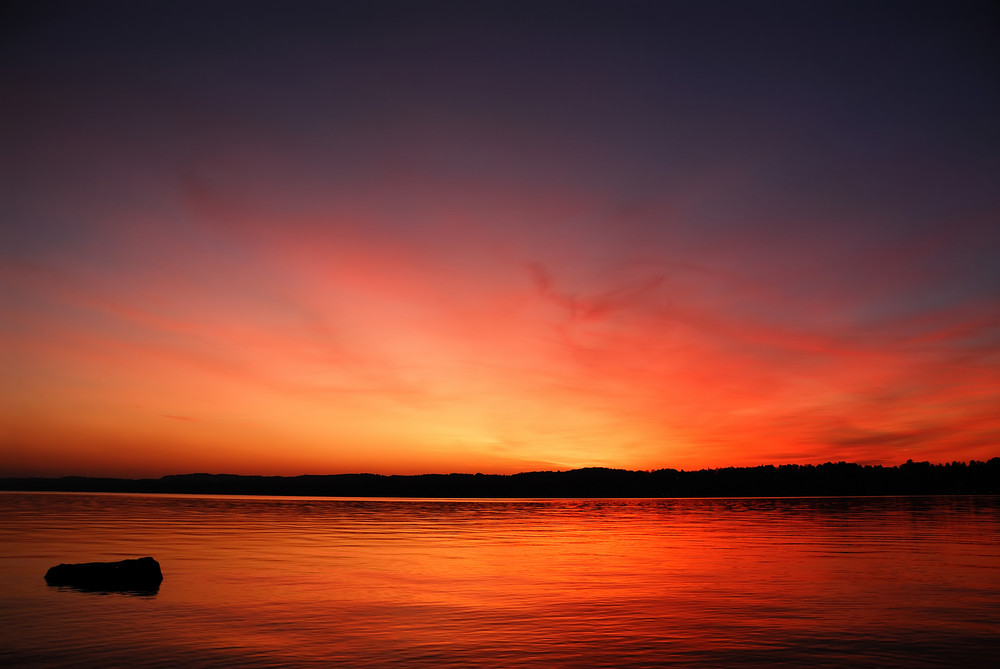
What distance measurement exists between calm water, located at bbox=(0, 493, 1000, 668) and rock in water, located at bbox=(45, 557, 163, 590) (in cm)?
91

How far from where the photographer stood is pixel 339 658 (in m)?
21.0

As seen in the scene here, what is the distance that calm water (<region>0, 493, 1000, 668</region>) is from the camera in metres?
21.6

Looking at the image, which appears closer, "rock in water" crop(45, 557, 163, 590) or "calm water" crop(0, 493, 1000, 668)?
"calm water" crop(0, 493, 1000, 668)

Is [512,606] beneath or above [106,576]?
beneath

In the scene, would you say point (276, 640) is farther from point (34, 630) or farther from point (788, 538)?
point (788, 538)

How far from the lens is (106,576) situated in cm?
3391

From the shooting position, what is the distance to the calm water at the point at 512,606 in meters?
21.6

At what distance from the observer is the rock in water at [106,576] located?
33.7 metres

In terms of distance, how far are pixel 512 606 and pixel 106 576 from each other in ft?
65.0

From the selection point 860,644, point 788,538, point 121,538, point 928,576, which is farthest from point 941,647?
point 121,538

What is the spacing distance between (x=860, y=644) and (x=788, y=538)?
44377mm

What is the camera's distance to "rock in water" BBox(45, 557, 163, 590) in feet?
110

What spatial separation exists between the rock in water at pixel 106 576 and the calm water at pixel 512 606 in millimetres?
907

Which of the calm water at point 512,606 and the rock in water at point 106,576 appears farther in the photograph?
the rock in water at point 106,576
